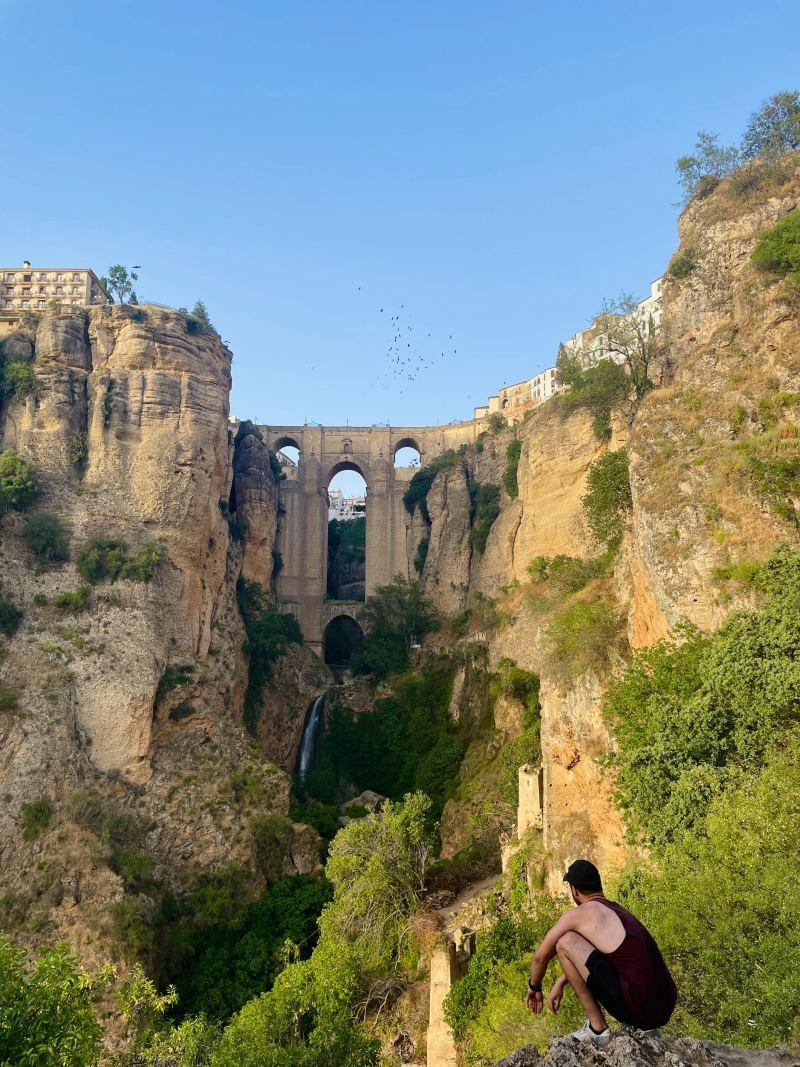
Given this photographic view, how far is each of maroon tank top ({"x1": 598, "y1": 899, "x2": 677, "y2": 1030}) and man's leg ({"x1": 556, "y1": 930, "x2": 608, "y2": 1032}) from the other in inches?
5.5

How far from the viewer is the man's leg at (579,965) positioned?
453 centimetres

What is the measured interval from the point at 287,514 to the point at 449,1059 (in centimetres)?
A: 3604

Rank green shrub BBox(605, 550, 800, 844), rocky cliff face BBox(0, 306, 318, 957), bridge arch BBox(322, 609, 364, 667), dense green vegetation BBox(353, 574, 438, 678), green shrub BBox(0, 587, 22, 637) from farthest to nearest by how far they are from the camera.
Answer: bridge arch BBox(322, 609, 364, 667) < dense green vegetation BBox(353, 574, 438, 678) < green shrub BBox(0, 587, 22, 637) < rocky cliff face BBox(0, 306, 318, 957) < green shrub BBox(605, 550, 800, 844)

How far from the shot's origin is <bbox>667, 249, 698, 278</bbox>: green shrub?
25031 millimetres

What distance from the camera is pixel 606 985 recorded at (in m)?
4.49

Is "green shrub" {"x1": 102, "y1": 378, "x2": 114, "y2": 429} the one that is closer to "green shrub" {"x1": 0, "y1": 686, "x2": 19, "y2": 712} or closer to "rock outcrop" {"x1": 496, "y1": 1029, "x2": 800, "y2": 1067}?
"green shrub" {"x1": 0, "y1": 686, "x2": 19, "y2": 712}

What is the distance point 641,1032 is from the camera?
466 centimetres

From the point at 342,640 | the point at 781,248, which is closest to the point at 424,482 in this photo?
the point at 342,640

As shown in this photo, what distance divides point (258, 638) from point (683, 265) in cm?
2496

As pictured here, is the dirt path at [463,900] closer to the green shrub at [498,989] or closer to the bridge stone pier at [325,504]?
the green shrub at [498,989]

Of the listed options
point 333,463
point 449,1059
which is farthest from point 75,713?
point 333,463

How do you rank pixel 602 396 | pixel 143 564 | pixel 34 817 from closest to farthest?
pixel 34 817, pixel 143 564, pixel 602 396

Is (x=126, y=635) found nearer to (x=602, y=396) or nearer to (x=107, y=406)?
(x=107, y=406)

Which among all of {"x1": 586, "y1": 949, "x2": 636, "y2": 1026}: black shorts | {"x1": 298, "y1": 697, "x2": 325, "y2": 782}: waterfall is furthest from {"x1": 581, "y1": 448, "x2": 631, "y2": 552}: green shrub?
{"x1": 586, "y1": 949, "x2": 636, "y2": 1026}: black shorts
